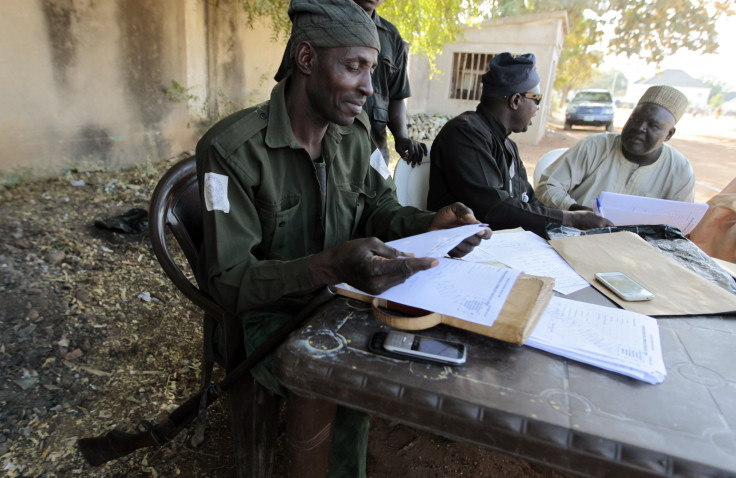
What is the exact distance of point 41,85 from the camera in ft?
11.9

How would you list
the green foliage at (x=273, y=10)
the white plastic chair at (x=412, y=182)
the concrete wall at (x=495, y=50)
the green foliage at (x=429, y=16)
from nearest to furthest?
1. the white plastic chair at (x=412, y=182)
2. the green foliage at (x=429, y=16)
3. the green foliage at (x=273, y=10)
4. the concrete wall at (x=495, y=50)

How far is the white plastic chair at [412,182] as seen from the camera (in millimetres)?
2490

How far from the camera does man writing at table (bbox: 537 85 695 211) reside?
2.54 meters

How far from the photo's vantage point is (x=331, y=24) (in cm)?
139

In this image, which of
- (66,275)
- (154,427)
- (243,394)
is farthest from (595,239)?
(66,275)

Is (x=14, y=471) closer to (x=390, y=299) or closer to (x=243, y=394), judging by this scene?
(x=243, y=394)

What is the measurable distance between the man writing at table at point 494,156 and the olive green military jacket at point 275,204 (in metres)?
0.62

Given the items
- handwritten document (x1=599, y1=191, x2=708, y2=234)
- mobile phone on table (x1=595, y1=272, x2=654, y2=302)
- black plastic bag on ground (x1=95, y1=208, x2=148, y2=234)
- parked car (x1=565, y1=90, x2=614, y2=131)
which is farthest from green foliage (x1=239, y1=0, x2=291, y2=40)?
parked car (x1=565, y1=90, x2=614, y2=131)

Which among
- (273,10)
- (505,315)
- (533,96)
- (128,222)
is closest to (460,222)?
(505,315)

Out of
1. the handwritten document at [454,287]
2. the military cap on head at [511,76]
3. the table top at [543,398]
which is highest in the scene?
the military cap on head at [511,76]

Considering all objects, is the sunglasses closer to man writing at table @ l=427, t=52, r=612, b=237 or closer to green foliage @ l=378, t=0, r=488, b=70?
man writing at table @ l=427, t=52, r=612, b=237

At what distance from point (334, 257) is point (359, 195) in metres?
0.66

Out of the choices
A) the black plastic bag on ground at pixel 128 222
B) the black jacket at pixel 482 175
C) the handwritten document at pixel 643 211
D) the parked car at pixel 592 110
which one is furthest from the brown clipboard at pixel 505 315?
the parked car at pixel 592 110

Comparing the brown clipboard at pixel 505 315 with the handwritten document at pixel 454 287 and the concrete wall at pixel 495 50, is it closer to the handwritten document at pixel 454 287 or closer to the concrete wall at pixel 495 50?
the handwritten document at pixel 454 287
